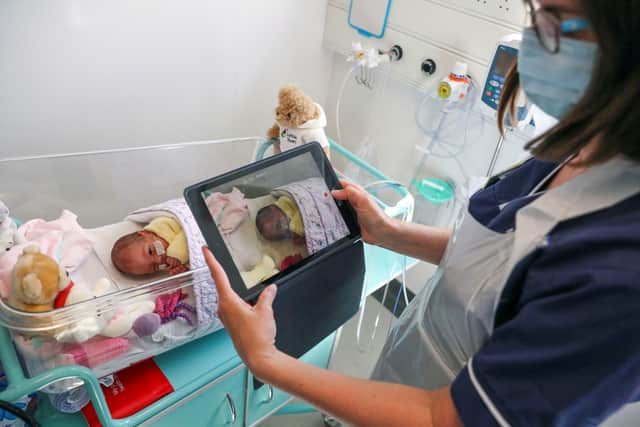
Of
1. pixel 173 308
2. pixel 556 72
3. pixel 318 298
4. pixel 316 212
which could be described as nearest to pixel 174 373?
pixel 173 308

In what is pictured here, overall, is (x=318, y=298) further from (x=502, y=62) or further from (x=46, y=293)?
(x=502, y=62)

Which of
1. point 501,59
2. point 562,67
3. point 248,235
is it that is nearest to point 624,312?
point 562,67

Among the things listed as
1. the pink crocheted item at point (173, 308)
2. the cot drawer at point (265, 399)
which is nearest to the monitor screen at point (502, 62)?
the cot drawer at point (265, 399)

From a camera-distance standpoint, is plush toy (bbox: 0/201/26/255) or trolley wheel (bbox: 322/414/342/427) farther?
trolley wheel (bbox: 322/414/342/427)

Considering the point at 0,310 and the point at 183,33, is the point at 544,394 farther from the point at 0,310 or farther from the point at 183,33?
the point at 183,33

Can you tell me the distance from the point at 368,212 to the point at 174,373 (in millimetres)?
622

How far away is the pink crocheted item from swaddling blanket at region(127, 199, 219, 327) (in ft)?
0.10

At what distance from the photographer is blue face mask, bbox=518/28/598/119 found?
1.72 feet

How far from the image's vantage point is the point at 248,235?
907 millimetres

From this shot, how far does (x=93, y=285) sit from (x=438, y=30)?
4.68ft

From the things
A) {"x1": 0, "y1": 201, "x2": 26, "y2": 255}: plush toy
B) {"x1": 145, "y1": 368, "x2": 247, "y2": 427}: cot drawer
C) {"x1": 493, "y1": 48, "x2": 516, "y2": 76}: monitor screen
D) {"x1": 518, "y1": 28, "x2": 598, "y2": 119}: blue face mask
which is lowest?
{"x1": 145, "y1": 368, "x2": 247, "y2": 427}: cot drawer

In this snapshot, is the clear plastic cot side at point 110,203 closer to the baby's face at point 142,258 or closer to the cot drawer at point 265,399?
the baby's face at point 142,258

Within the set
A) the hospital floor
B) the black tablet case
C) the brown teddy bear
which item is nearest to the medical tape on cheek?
the brown teddy bear

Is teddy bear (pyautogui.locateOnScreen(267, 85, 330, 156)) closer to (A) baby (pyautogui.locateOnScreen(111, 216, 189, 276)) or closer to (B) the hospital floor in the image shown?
(A) baby (pyautogui.locateOnScreen(111, 216, 189, 276))
